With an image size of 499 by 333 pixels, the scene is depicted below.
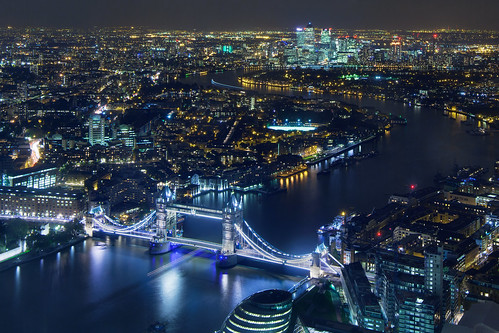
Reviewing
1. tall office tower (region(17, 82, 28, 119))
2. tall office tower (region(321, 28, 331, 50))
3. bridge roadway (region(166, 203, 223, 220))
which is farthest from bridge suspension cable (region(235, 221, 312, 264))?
tall office tower (region(321, 28, 331, 50))

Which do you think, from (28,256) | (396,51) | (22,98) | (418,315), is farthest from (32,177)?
(396,51)

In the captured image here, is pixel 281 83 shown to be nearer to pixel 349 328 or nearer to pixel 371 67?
pixel 371 67

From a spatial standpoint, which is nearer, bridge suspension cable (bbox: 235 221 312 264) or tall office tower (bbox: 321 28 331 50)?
bridge suspension cable (bbox: 235 221 312 264)

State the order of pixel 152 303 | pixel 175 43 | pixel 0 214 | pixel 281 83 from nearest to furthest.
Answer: pixel 152 303 < pixel 0 214 < pixel 281 83 < pixel 175 43

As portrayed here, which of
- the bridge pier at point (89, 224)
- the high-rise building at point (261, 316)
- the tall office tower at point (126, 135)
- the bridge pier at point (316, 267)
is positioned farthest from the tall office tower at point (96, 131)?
the high-rise building at point (261, 316)

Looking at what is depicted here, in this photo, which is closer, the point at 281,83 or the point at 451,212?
the point at 451,212

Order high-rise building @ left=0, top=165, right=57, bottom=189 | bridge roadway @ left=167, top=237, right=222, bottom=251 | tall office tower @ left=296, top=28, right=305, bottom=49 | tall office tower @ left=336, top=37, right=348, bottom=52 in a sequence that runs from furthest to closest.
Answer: tall office tower @ left=296, top=28, right=305, bottom=49 → tall office tower @ left=336, top=37, right=348, bottom=52 → high-rise building @ left=0, top=165, right=57, bottom=189 → bridge roadway @ left=167, top=237, right=222, bottom=251

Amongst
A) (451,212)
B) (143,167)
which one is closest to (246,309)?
(451,212)

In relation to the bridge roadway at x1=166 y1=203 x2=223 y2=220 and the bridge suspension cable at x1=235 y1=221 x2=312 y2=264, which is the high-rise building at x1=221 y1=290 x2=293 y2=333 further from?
the bridge roadway at x1=166 y1=203 x2=223 y2=220
